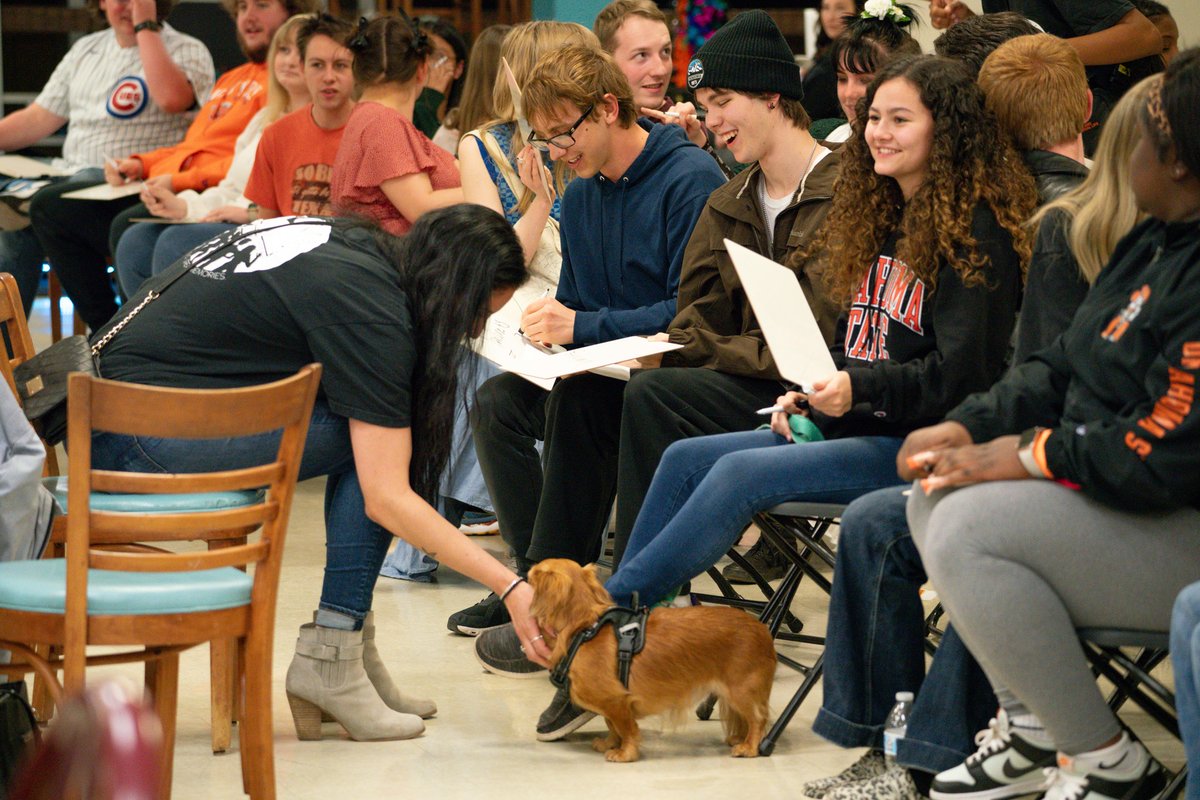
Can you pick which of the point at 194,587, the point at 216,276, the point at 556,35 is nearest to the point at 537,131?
the point at 556,35

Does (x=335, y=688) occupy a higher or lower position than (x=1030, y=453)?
lower

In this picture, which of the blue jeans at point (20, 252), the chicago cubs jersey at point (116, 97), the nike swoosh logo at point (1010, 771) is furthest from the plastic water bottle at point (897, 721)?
the blue jeans at point (20, 252)

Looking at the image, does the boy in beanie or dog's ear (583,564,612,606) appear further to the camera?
the boy in beanie

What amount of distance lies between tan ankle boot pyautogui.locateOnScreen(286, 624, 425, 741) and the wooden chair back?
0.52 meters

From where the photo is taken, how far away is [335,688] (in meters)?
2.83

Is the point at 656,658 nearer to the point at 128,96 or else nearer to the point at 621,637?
the point at 621,637

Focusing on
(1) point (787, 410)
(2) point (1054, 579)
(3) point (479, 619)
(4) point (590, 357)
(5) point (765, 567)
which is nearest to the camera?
(2) point (1054, 579)

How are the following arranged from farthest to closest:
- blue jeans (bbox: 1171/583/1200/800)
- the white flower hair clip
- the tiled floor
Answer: the white flower hair clip, the tiled floor, blue jeans (bbox: 1171/583/1200/800)

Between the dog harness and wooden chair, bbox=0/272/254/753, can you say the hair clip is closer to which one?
wooden chair, bbox=0/272/254/753

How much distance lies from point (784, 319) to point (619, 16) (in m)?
2.23

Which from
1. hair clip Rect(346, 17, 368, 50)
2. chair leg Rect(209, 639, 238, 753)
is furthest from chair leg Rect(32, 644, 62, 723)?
hair clip Rect(346, 17, 368, 50)

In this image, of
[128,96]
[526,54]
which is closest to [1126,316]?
[526,54]

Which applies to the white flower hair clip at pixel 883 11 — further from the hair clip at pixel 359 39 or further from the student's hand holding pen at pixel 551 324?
the hair clip at pixel 359 39

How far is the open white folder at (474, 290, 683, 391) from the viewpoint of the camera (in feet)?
10.1
